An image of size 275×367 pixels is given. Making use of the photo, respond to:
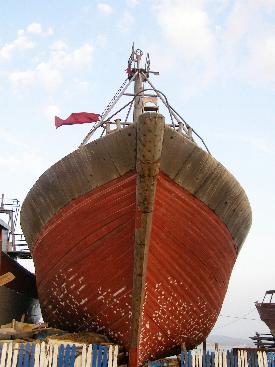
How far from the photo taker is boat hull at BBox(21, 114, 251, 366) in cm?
686

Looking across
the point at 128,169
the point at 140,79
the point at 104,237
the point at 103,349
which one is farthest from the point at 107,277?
the point at 140,79

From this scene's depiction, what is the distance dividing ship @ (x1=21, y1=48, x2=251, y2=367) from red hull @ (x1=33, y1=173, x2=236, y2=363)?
20 millimetres

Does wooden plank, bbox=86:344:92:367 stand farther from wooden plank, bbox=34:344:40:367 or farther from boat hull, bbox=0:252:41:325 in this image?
boat hull, bbox=0:252:41:325

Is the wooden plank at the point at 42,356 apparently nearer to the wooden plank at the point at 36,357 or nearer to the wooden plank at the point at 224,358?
the wooden plank at the point at 36,357

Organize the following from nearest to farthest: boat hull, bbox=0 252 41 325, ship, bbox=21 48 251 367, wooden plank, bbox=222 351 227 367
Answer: ship, bbox=21 48 251 367, wooden plank, bbox=222 351 227 367, boat hull, bbox=0 252 41 325

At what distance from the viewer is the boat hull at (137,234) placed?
6.86 meters

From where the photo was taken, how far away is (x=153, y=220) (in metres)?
6.91

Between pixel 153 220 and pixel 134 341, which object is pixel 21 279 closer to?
pixel 134 341

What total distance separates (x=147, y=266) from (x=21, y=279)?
966 cm

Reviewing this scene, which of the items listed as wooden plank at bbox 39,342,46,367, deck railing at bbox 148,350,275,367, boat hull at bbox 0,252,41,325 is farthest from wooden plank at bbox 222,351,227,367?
boat hull at bbox 0,252,41,325

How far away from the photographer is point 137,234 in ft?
22.3

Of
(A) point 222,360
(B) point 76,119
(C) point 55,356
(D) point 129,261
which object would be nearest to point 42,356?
(C) point 55,356

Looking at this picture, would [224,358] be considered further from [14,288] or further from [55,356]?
[14,288]

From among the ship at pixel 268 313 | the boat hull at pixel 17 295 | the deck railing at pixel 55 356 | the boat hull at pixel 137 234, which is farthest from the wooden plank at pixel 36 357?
the ship at pixel 268 313
